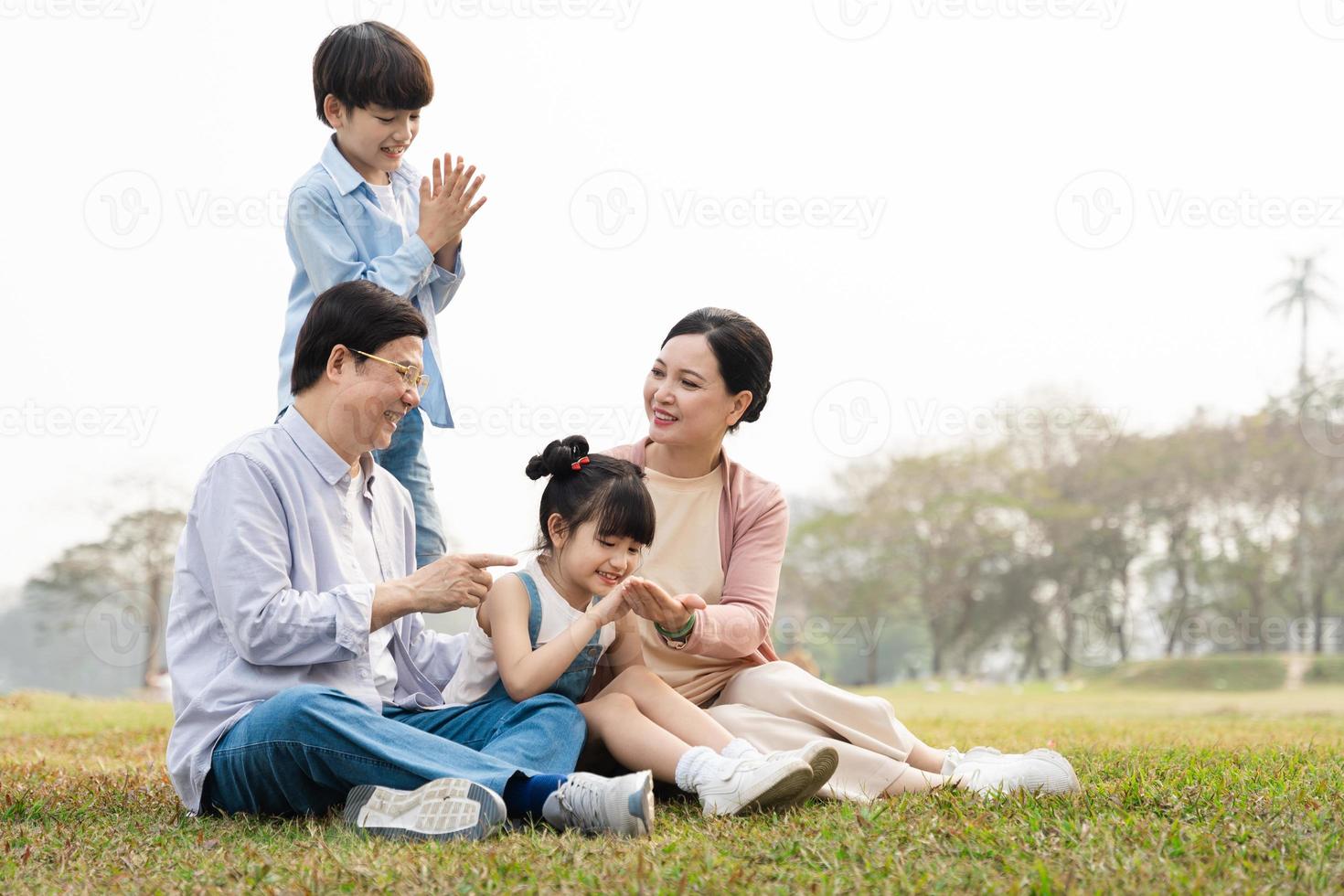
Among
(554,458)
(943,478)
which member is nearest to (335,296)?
(554,458)

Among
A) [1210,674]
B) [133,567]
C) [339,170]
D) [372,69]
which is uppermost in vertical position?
[372,69]

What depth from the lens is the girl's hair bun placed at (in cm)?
382

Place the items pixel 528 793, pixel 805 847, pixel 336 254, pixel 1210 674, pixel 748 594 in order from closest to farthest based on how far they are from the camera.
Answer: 1. pixel 805 847
2. pixel 528 793
3. pixel 748 594
4. pixel 336 254
5. pixel 1210 674

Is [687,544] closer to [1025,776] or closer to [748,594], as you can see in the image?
[748,594]

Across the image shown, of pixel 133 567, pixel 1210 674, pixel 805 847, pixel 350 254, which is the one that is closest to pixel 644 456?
pixel 350 254

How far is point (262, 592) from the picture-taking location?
10.8 ft

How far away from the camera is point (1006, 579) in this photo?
33.3 m

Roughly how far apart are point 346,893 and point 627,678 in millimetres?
1429

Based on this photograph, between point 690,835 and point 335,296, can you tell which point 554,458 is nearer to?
point 335,296

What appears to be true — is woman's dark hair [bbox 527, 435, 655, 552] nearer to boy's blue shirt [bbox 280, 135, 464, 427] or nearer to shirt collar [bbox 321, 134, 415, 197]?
boy's blue shirt [bbox 280, 135, 464, 427]

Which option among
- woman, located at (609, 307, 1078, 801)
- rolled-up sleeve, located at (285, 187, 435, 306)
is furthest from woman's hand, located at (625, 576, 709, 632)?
rolled-up sleeve, located at (285, 187, 435, 306)

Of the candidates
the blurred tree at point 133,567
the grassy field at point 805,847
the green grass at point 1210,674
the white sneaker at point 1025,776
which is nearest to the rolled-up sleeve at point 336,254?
the grassy field at point 805,847

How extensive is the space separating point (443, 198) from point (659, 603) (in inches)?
66.6

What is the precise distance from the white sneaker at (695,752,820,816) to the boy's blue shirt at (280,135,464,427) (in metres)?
1.80
